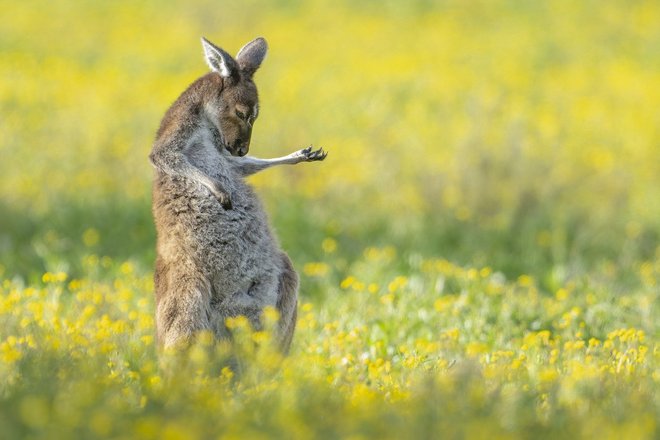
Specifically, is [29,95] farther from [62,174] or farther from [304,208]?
[304,208]

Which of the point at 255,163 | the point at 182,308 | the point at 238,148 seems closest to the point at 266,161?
the point at 255,163

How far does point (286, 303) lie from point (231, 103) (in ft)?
3.20

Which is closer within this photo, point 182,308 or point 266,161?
point 182,308

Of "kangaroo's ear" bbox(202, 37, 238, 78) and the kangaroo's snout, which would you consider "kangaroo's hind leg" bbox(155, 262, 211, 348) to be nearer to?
the kangaroo's snout

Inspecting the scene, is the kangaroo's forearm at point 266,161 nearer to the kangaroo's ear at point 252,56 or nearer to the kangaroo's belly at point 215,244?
the kangaroo's belly at point 215,244

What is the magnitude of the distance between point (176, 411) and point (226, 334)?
1273 millimetres

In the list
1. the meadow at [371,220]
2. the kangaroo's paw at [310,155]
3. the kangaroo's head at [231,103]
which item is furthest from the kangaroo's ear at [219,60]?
the meadow at [371,220]

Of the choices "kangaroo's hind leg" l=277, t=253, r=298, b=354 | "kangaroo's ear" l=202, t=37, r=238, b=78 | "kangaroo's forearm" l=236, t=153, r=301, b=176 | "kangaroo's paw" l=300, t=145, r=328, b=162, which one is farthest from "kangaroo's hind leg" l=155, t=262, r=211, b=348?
"kangaroo's ear" l=202, t=37, r=238, b=78

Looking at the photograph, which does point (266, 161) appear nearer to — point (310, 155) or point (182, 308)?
point (310, 155)

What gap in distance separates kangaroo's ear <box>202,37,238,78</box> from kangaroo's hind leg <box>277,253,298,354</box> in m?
0.92

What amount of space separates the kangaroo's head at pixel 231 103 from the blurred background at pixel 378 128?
315 centimetres

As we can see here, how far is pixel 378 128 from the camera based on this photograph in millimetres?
13688

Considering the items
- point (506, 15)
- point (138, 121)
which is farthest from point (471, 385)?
point (506, 15)

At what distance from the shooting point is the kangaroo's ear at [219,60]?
193 inches
